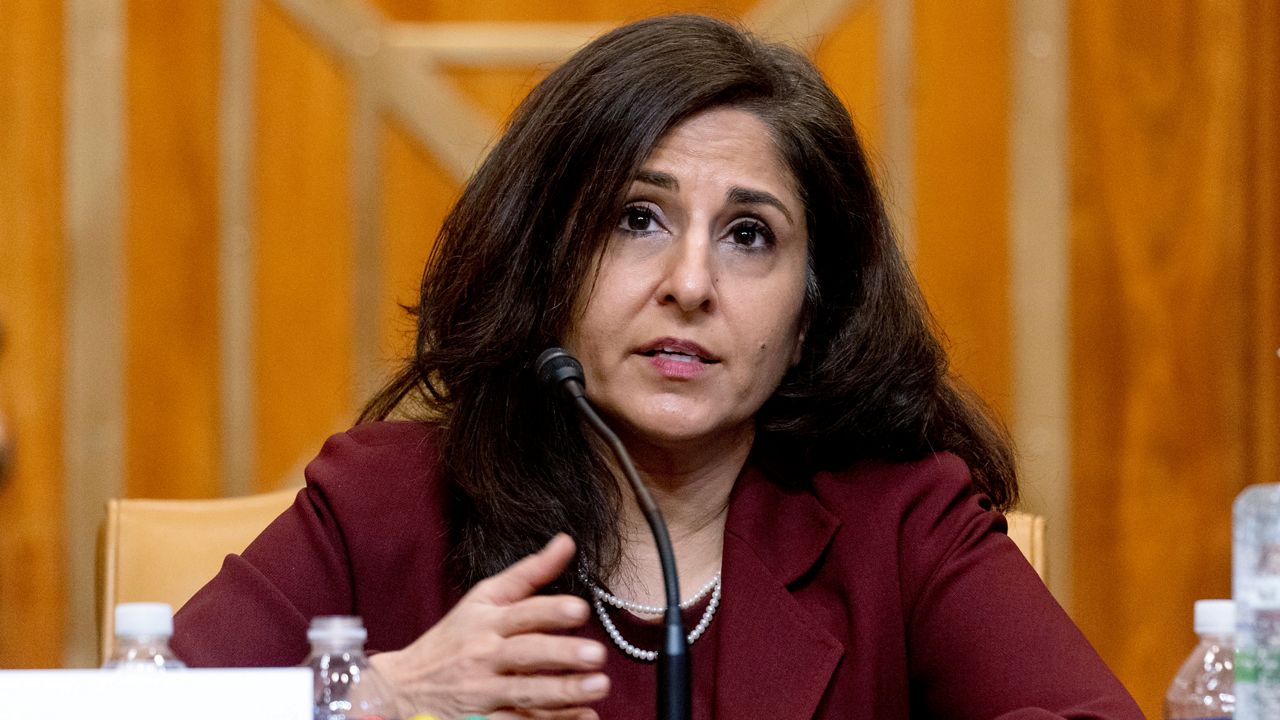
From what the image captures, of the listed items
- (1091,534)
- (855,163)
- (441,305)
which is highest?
(855,163)

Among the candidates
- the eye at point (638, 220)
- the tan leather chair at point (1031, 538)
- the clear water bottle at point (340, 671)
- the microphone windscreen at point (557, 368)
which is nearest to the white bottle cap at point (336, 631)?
the clear water bottle at point (340, 671)

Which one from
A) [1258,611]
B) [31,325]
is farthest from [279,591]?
[31,325]

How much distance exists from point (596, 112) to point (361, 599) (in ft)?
2.02

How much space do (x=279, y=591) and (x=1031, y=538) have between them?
954 mm

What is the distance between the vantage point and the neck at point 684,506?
1.95m

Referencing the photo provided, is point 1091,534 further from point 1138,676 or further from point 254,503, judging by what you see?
point 254,503

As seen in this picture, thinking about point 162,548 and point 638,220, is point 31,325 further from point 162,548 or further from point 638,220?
point 638,220

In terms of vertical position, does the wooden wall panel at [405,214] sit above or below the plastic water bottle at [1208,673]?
above

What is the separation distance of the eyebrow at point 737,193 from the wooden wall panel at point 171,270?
1.67 metres

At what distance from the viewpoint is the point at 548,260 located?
1.92 m

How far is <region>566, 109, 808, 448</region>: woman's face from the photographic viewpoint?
184cm

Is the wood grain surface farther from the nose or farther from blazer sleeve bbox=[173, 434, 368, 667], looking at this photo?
blazer sleeve bbox=[173, 434, 368, 667]

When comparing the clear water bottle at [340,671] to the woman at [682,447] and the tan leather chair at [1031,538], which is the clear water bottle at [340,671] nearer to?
the woman at [682,447]

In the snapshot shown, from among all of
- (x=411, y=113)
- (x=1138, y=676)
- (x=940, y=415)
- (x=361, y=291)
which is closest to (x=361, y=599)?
(x=940, y=415)
